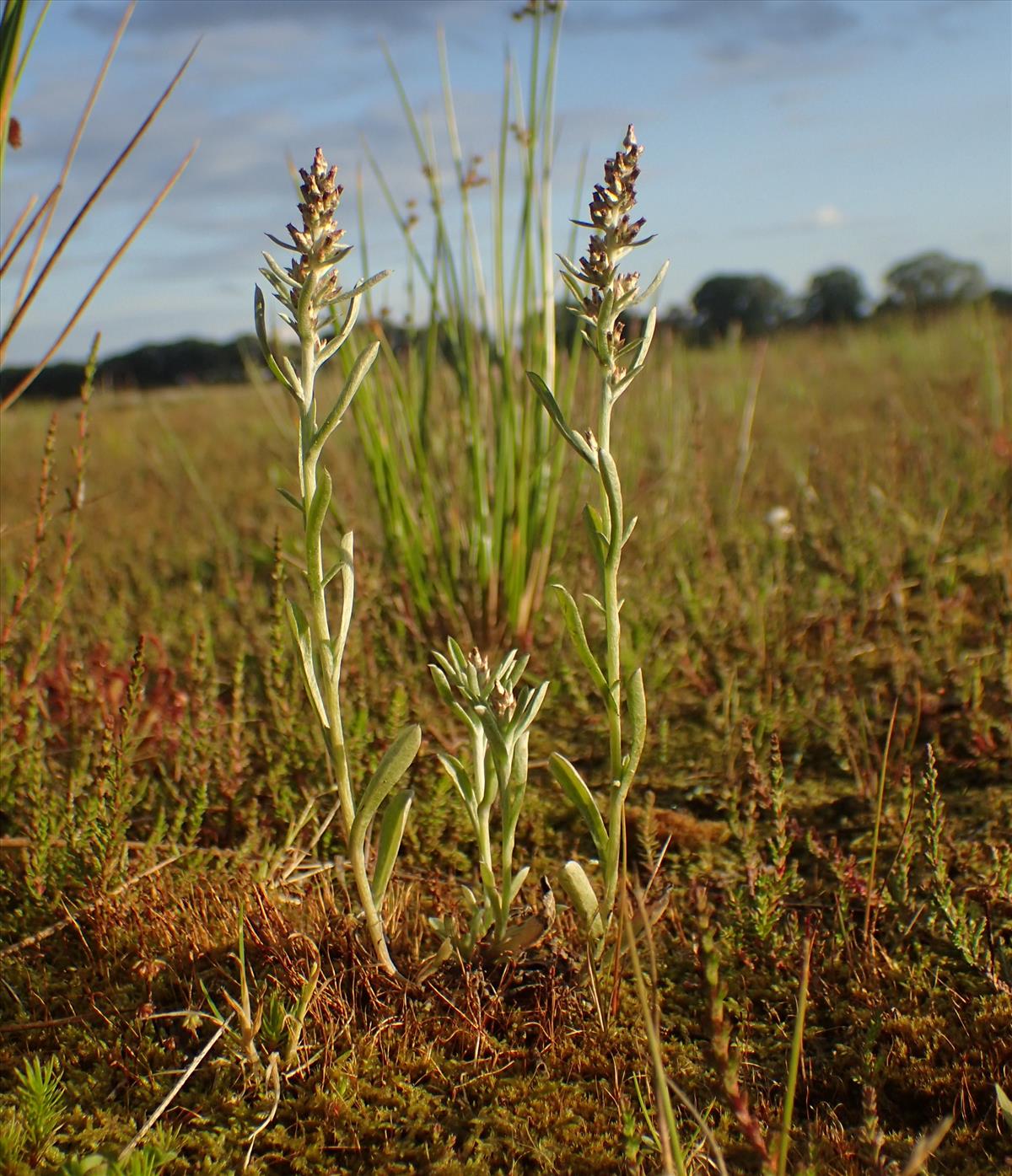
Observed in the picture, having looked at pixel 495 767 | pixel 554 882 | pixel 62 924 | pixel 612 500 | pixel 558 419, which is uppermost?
pixel 558 419

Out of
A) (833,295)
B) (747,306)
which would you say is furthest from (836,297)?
(747,306)

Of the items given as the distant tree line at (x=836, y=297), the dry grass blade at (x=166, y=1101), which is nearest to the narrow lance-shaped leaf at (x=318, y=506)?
the dry grass blade at (x=166, y=1101)

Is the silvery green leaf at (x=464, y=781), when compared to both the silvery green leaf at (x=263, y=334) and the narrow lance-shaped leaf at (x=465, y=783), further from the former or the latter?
the silvery green leaf at (x=263, y=334)

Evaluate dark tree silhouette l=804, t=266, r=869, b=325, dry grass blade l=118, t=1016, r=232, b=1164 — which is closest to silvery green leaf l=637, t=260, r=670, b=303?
dry grass blade l=118, t=1016, r=232, b=1164

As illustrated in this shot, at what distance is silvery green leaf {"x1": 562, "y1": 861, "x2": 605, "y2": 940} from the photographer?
1309mm

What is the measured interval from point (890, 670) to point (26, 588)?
6.58 feet

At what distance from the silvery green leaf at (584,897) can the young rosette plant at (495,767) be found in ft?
0.20

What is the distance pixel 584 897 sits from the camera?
1343 mm

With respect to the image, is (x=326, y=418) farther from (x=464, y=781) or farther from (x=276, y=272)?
(x=464, y=781)

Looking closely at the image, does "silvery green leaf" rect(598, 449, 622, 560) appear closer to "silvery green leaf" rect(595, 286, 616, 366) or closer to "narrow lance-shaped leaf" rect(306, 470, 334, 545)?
"silvery green leaf" rect(595, 286, 616, 366)

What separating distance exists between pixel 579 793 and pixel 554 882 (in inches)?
20.5

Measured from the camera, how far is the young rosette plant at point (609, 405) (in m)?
1.19

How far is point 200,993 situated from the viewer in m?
1.44

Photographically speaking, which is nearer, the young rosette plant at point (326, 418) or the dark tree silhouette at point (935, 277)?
the young rosette plant at point (326, 418)
